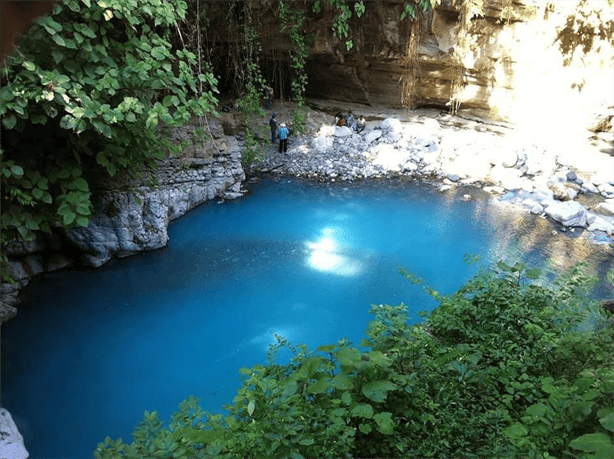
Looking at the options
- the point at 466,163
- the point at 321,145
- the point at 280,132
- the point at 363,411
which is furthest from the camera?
the point at 321,145

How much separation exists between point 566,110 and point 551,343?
10.7m

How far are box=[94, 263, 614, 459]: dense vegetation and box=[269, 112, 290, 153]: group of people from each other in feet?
26.7

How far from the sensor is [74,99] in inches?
191

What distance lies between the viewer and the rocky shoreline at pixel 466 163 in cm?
922

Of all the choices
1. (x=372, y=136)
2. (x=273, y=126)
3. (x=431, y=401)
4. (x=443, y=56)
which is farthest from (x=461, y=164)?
(x=431, y=401)

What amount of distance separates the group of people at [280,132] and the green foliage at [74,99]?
16.7ft

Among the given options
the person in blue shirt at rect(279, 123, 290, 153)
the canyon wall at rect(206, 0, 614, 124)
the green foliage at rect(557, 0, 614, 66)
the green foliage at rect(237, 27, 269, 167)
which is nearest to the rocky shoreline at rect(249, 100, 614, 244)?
the person in blue shirt at rect(279, 123, 290, 153)

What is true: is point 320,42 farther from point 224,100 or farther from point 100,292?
point 100,292

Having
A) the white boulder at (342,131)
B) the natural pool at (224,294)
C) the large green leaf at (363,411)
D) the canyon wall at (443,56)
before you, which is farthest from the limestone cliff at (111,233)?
the large green leaf at (363,411)

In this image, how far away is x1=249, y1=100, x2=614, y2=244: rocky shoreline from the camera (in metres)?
9.22

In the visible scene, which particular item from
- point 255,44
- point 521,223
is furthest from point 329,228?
point 255,44

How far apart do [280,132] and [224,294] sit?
5.39 metres

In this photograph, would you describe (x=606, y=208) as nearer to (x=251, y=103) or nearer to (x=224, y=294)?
(x=224, y=294)

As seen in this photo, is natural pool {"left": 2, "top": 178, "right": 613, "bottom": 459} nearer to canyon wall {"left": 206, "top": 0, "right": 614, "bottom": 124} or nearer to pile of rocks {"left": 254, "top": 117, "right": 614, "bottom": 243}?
pile of rocks {"left": 254, "top": 117, "right": 614, "bottom": 243}
